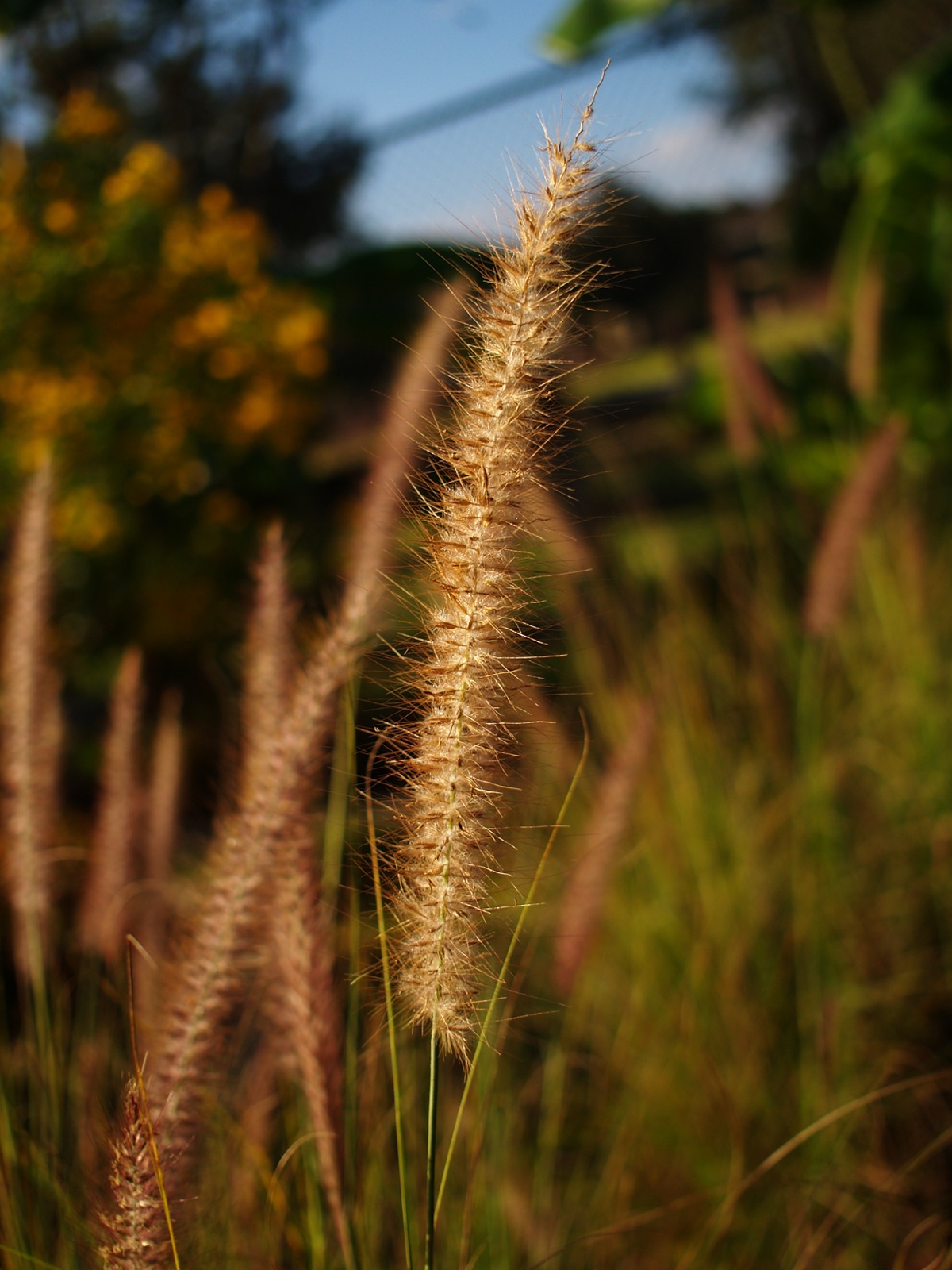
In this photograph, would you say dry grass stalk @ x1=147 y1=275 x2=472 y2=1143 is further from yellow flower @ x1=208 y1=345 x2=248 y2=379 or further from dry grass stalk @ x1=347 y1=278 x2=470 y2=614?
yellow flower @ x1=208 y1=345 x2=248 y2=379

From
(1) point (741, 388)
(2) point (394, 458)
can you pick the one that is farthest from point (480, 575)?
(1) point (741, 388)

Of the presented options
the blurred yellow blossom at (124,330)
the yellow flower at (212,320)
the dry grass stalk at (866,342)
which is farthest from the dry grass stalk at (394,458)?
the yellow flower at (212,320)

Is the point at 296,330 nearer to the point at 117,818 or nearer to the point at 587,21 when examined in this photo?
the point at 587,21

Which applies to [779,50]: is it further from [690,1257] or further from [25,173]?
[690,1257]

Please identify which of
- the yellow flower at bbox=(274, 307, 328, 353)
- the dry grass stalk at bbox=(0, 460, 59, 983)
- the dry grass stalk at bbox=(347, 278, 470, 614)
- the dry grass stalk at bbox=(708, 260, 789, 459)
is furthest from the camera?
the yellow flower at bbox=(274, 307, 328, 353)

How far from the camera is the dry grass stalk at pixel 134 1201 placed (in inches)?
26.7

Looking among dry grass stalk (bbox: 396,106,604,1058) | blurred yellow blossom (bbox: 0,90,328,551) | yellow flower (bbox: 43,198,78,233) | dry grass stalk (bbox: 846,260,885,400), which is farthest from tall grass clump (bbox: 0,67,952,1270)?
yellow flower (bbox: 43,198,78,233)

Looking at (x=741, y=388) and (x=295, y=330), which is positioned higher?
(x=295, y=330)

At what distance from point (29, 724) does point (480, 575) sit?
0.78 meters

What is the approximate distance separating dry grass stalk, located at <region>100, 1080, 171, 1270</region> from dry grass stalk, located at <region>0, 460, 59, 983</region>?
47cm

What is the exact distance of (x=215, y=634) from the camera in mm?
3934

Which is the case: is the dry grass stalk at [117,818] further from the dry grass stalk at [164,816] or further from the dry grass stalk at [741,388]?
the dry grass stalk at [741,388]

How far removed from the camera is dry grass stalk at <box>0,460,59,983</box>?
1.17 m

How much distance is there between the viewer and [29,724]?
47.0 inches
